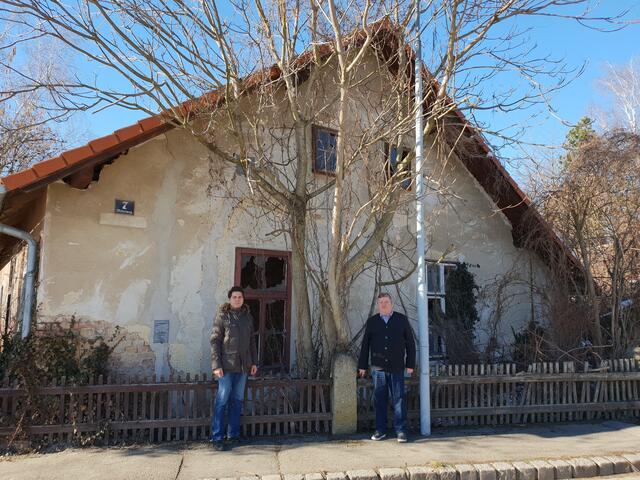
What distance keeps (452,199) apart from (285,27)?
5.37 metres

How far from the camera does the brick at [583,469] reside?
505 cm

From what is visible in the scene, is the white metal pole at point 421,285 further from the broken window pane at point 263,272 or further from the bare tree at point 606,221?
the bare tree at point 606,221

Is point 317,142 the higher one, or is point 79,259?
point 317,142

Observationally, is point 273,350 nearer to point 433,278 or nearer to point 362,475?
point 362,475

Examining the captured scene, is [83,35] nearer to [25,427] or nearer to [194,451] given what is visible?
[25,427]

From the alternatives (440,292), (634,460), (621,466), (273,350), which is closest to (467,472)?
(621,466)

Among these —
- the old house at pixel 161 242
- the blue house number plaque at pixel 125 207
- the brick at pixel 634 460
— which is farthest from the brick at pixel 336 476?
the blue house number plaque at pixel 125 207

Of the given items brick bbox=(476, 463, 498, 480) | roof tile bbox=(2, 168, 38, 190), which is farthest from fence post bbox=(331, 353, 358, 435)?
roof tile bbox=(2, 168, 38, 190)

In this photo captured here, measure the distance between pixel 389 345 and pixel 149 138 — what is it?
14.1 feet

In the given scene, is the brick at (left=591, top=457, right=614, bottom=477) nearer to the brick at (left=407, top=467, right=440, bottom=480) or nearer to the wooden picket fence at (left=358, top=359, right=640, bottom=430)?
the wooden picket fence at (left=358, top=359, right=640, bottom=430)

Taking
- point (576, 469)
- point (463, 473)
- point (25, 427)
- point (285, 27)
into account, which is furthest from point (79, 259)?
point (576, 469)

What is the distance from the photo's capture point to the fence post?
20.1 ft

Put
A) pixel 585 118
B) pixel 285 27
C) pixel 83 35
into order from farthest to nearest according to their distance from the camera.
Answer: pixel 585 118
pixel 285 27
pixel 83 35

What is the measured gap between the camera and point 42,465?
16.2 ft
